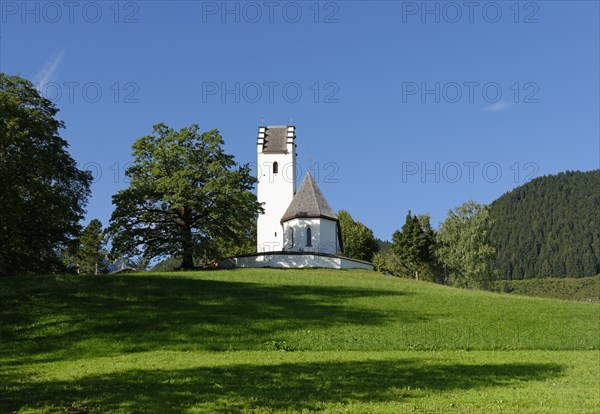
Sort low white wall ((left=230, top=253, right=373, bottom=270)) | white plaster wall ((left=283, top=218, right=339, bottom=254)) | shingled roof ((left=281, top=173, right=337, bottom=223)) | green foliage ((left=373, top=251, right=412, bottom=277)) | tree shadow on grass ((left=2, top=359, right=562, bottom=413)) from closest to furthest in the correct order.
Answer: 1. tree shadow on grass ((left=2, top=359, right=562, bottom=413))
2. low white wall ((left=230, top=253, right=373, bottom=270))
3. white plaster wall ((left=283, top=218, right=339, bottom=254))
4. shingled roof ((left=281, top=173, right=337, bottom=223))
5. green foliage ((left=373, top=251, right=412, bottom=277))

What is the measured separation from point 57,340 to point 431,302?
19.4 m

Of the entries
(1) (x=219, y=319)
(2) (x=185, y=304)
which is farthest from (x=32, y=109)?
(1) (x=219, y=319)

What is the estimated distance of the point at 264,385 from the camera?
47.5 ft

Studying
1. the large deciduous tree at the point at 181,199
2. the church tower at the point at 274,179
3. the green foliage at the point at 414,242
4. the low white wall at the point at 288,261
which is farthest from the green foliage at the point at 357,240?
the large deciduous tree at the point at 181,199

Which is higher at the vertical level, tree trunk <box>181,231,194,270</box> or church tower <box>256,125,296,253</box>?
church tower <box>256,125,296,253</box>

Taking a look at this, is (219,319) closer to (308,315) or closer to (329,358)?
(308,315)

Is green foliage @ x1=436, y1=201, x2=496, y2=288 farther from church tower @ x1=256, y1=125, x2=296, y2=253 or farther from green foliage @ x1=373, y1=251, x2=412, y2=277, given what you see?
church tower @ x1=256, y1=125, x2=296, y2=253

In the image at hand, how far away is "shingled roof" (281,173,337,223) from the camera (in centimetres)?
7038

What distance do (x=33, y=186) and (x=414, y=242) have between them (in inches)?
2143

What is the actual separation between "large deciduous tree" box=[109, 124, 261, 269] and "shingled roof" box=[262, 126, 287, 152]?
82.0 ft

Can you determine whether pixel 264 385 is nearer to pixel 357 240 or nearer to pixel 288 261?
pixel 288 261

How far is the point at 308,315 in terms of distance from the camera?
26750mm

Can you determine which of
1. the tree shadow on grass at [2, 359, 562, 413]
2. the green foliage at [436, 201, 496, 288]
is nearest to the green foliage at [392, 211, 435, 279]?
the green foliage at [436, 201, 496, 288]

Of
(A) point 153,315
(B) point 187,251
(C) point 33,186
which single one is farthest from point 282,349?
(B) point 187,251
